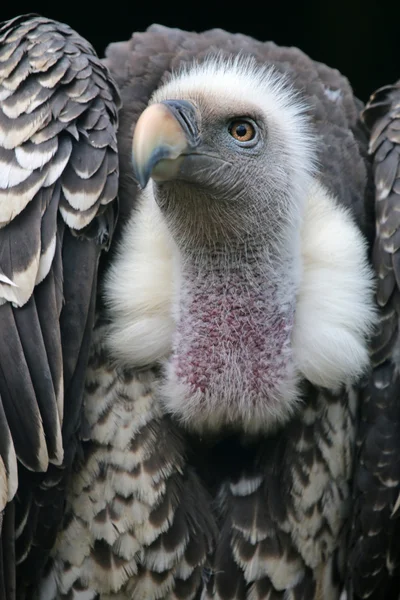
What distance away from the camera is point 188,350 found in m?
3.87

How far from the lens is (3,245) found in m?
3.72

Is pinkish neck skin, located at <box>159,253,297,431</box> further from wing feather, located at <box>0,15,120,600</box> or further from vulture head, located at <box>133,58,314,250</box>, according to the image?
wing feather, located at <box>0,15,120,600</box>

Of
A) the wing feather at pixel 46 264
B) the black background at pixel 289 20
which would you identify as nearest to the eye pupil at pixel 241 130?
the wing feather at pixel 46 264

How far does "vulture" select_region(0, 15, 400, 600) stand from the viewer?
→ 3775 mm

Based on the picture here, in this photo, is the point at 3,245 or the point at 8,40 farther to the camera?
the point at 8,40

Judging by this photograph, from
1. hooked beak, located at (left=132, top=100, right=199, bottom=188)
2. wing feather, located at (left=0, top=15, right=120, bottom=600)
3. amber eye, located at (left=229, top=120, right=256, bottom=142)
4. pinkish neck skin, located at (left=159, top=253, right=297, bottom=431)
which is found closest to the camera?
hooked beak, located at (left=132, top=100, right=199, bottom=188)

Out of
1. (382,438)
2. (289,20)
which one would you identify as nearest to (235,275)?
(382,438)

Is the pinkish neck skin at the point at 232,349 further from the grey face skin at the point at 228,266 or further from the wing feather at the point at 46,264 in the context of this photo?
the wing feather at the point at 46,264

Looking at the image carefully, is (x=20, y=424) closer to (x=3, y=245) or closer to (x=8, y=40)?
(x=3, y=245)

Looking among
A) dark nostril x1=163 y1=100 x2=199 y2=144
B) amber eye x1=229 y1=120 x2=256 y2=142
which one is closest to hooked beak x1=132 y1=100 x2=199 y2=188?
dark nostril x1=163 y1=100 x2=199 y2=144

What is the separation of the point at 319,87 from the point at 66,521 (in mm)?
1937

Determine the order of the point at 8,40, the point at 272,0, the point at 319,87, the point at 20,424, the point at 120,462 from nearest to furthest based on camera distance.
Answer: the point at 20,424 < the point at 120,462 < the point at 8,40 < the point at 319,87 < the point at 272,0

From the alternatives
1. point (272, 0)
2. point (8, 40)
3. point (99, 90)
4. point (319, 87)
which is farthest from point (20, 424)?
point (272, 0)

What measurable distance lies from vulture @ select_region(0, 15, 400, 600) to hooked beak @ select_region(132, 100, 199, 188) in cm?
1
